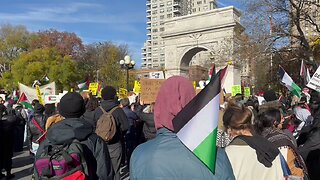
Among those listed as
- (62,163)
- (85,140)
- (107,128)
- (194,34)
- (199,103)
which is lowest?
(107,128)

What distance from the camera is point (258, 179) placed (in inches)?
113

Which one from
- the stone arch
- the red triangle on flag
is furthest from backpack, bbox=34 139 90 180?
the stone arch

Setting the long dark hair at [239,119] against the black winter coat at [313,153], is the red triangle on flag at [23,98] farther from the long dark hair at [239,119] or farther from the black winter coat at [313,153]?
the long dark hair at [239,119]

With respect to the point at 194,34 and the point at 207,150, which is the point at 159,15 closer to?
the point at 194,34

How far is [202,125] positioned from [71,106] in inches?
75.2

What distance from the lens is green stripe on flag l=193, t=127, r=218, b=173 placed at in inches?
72.9

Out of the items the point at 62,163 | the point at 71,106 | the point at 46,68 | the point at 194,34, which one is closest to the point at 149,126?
the point at 71,106

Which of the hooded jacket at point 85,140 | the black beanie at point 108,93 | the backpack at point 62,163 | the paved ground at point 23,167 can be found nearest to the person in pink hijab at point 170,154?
the backpack at point 62,163

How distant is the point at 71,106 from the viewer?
346 cm

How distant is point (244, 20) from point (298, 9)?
3213mm

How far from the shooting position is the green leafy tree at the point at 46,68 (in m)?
51.3

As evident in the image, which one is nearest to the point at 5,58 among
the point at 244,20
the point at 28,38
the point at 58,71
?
the point at 28,38

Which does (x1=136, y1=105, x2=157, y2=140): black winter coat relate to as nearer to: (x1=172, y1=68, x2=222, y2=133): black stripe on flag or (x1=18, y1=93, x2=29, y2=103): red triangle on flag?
(x1=18, y1=93, x2=29, y2=103): red triangle on flag

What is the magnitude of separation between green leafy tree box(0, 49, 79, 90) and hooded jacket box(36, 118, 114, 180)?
49.7m
